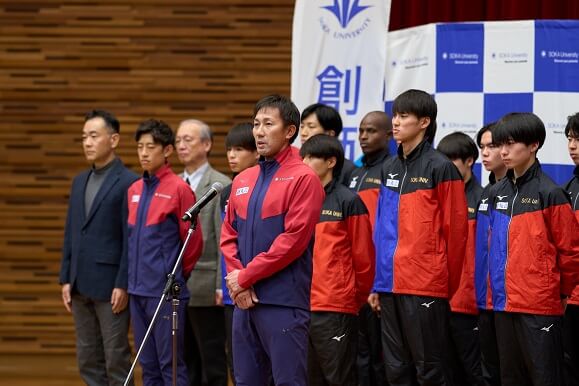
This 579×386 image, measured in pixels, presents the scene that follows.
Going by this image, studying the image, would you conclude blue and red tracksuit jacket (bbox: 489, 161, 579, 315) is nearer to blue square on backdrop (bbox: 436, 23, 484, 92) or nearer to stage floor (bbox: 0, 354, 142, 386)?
blue square on backdrop (bbox: 436, 23, 484, 92)

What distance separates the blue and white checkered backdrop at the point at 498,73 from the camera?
4922mm

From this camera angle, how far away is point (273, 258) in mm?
3422

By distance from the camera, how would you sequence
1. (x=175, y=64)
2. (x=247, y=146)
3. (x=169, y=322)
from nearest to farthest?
(x=169, y=322) → (x=247, y=146) → (x=175, y=64)

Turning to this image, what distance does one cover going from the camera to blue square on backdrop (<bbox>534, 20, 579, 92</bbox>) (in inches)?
194

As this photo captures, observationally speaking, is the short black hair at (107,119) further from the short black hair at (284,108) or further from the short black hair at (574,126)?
the short black hair at (574,126)

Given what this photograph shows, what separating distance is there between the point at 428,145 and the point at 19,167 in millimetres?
3533

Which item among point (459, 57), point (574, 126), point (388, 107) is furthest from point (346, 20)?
point (574, 126)

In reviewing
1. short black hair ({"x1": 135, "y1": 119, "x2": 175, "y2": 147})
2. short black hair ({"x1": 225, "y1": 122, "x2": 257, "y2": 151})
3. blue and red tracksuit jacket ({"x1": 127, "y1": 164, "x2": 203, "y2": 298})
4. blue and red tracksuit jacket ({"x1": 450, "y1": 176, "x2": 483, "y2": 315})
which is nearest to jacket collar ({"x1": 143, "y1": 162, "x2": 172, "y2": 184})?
blue and red tracksuit jacket ({"x1": 127, "y1": 164, "x2": 203, "y2": 298})

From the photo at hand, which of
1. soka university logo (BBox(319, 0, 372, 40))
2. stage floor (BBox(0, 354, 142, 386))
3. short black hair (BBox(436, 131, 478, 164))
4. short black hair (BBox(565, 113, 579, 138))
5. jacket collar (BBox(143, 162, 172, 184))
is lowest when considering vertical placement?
stage floor (BBox(0, 354, 142, 386))

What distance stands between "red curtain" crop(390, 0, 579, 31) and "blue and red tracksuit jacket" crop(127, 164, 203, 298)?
1851mm

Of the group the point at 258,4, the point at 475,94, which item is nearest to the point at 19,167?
the point at 258,4

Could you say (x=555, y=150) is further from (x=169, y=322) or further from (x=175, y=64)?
(x=175, y=64)

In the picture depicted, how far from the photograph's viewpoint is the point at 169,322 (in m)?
4.56

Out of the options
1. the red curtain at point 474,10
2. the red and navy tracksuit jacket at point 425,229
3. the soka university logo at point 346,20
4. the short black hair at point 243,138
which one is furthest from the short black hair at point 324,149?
the red curtain at point 474,10
